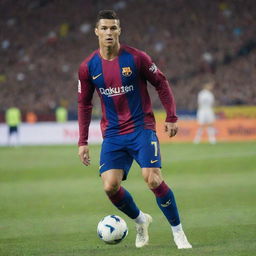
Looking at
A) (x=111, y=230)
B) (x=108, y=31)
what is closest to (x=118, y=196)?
(x=111, y=230)

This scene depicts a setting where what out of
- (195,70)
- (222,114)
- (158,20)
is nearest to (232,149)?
(222,114)

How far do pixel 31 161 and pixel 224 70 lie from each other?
16.3 m

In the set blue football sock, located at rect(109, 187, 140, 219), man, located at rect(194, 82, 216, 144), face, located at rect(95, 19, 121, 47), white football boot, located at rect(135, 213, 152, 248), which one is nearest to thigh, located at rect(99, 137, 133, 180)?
blue football sock, located at rect(109, 187, 140, 219)

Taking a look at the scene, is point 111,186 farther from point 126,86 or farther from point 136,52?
point 136,52

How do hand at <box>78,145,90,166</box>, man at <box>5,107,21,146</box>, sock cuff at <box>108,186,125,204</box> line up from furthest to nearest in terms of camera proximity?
man at <box>5,107,21,146</box> < hand at <box>78,145,90,166</box> < sock cuff at <box>108,186,125,204</box>

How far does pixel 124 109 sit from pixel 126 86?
225 millimetres

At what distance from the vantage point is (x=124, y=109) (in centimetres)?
683

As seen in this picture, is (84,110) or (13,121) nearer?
(84,110)

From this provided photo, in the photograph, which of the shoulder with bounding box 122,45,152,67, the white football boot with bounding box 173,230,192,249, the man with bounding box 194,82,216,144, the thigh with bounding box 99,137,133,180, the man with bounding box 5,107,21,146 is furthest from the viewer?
the man with bounding box 5,107,21,146

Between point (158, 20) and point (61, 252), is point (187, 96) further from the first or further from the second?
point (61, 252)

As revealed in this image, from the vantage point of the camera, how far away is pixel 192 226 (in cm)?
835

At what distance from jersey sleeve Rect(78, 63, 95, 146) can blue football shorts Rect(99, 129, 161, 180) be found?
0.26 m

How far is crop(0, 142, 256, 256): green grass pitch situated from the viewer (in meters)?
6.87

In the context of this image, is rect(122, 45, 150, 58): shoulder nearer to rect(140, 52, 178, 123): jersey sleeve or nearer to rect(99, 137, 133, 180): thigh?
rect(140, 52, 178, 123): jersey sleeve
